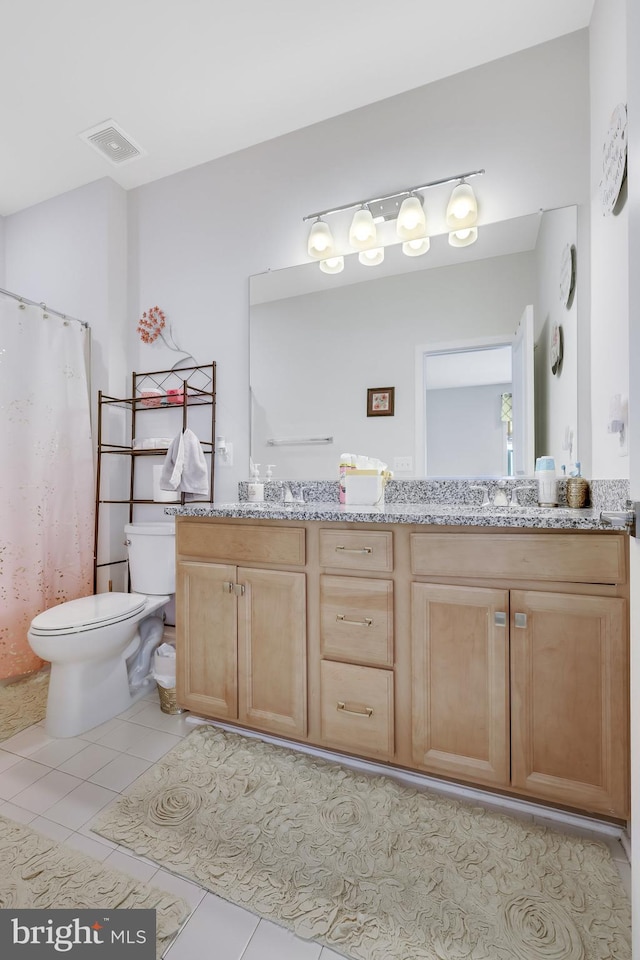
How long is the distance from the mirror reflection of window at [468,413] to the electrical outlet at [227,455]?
40.1 inches

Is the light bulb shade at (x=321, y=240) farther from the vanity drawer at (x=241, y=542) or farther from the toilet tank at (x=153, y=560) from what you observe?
the toilet tank at (x=153, y=560)

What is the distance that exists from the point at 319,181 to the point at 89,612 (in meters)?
2.21

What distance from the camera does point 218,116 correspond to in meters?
2.10

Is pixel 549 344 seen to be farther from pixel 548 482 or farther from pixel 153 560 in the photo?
pixel 153 560

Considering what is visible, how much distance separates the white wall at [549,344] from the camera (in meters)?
1.68

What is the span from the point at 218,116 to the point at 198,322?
94cm

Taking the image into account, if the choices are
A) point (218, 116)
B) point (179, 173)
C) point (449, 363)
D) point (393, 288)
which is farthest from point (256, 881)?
point (179, 173)

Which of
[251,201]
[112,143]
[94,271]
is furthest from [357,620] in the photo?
[112,143]

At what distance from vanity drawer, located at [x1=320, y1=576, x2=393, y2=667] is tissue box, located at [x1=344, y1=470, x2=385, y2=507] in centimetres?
42

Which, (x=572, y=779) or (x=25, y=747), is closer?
(x=572, y=779)

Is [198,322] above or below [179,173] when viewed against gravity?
below

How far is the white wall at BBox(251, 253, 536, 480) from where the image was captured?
1.82 meters

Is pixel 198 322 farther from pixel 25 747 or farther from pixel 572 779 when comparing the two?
pixel 572 779

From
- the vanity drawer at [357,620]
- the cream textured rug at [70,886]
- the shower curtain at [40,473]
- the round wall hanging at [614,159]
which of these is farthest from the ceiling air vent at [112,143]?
the cream textured rug at [70,886]
